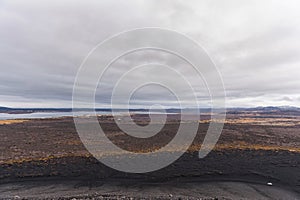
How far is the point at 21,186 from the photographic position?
1691cm

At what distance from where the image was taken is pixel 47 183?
17641 millimetres

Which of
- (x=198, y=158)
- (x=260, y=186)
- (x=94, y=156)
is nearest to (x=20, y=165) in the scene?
(x=94, y=156)

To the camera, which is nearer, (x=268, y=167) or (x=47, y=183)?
(x=47, y=183)

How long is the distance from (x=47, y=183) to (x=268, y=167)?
20203mm

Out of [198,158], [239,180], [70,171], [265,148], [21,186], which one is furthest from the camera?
Answer: [265,148]

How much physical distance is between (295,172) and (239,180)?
623cm

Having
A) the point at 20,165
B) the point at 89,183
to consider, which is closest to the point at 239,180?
the point at 89,183

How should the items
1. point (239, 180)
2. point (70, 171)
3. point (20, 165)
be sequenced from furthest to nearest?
point (20, 165), point (70, 171), point (239, 180)

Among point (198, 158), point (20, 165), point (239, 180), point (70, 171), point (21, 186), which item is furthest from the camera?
point (198, 158)

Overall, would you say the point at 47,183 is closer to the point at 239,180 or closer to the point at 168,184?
the point at 168,184

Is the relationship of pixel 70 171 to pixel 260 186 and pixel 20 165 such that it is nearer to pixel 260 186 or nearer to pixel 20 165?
pixel 20 165

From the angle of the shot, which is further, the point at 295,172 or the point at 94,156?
the point at 94,156

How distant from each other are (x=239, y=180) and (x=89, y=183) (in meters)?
12.2

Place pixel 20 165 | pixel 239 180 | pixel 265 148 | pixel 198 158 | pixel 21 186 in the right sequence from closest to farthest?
1. pixel 21 186
2. pixel 239 180
3. pixel 20 165
4. pixel 198 158
5. pixel 265 148
